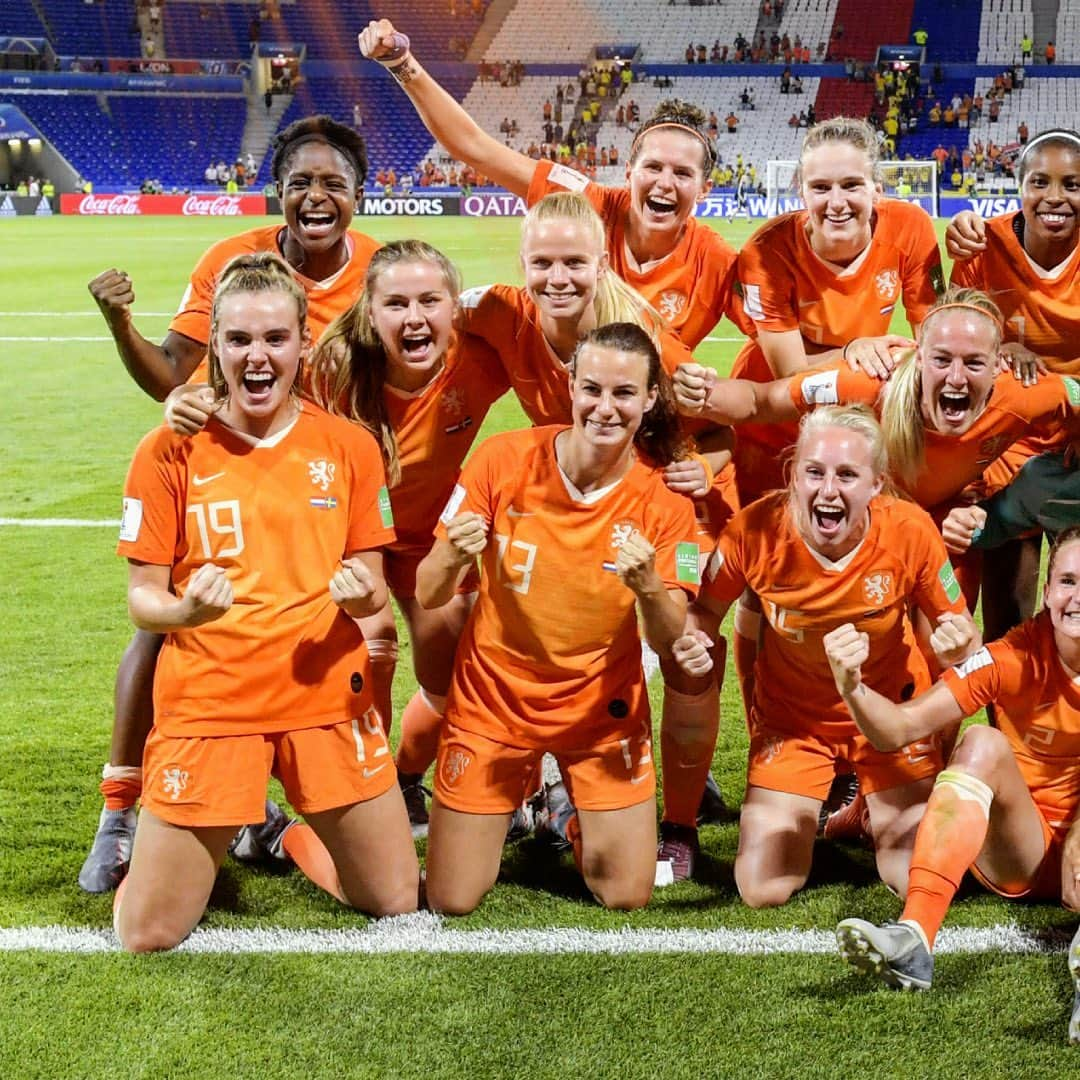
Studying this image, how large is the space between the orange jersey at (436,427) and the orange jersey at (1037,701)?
1.57m

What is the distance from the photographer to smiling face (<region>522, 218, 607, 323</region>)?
3.57 metres

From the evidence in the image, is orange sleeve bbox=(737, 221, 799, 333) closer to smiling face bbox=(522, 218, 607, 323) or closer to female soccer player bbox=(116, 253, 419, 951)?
smiling face bbox=(522, 218, 607, 323)

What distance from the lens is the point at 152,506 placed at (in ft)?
10.8

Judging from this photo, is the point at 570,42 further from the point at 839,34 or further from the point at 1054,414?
the point at 1054,414

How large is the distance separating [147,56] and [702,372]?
50.5m

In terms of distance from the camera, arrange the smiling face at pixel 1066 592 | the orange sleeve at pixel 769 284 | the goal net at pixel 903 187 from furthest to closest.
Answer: the goal net at pixel 903 187 → the orange sleeve at pixel 769 284 → the smiling face at pixel 1066 592

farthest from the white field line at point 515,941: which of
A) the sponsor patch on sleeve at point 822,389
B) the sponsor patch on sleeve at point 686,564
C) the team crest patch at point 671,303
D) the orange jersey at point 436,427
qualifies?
the team crest patch at point 671,303

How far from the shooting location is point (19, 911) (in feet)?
11.3

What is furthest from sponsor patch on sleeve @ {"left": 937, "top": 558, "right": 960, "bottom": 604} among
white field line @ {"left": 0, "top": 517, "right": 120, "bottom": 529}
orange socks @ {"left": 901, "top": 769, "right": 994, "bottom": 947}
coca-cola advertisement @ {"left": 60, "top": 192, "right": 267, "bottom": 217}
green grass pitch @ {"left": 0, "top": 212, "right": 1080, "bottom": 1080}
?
coca-cola advertisement @ {"left": 60, "top": 192, "right": 267, "bottom": 217}

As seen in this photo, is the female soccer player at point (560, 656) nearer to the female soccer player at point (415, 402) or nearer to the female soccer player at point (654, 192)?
the female soccer player at point (415, 402)

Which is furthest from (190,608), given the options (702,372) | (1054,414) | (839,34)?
(839,34)

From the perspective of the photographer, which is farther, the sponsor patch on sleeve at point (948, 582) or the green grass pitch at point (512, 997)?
the sponsor patch on sleeve at point (948, 582)

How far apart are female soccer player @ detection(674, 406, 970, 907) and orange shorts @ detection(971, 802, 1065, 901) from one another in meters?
0.25

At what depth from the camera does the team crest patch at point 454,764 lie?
3551 millimetres
